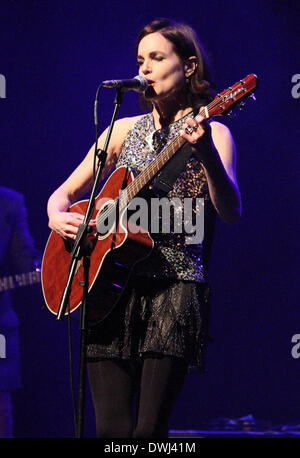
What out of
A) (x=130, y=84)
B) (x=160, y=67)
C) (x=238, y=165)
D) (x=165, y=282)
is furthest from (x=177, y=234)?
(x=238, y=165)

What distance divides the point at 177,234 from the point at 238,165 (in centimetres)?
175

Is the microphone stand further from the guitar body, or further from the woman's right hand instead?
the woman's right hand

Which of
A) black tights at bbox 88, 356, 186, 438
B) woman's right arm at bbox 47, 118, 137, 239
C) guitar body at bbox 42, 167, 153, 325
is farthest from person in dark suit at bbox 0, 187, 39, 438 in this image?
black tights at bbox 88, 356, 186, 438

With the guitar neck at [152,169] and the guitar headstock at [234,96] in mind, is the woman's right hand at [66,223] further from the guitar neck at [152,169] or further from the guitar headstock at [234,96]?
the guitar headstock at [234,96]

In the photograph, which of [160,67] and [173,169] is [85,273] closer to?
[173,169]

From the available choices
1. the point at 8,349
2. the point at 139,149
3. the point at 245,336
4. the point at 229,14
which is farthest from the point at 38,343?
the point at 229,14

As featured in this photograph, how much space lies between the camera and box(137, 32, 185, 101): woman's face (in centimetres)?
239

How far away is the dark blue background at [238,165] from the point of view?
381 centimetres

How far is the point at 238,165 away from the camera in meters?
3.90

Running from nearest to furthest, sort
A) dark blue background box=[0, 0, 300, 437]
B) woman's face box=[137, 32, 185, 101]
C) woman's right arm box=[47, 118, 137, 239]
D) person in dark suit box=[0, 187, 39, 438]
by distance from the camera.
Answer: woman's face box=[137, 32, 185, 101], woman's right arm box=[47, 118, 137, 239], person in dark suit box=[0, 187, 39, 438], dark blue background box=[0, 0, 300, 437]

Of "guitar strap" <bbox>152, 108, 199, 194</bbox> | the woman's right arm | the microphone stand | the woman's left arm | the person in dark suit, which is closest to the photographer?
the microphone stand

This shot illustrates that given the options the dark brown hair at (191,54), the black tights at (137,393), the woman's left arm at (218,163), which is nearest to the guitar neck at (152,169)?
the woman's left arm at (218,163)

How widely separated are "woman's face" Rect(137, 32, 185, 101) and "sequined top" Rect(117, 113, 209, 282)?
5.5 inches

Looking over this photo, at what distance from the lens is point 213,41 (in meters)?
3.91
